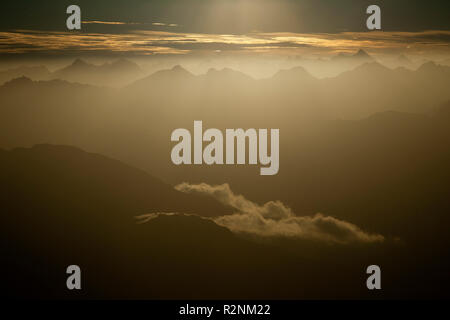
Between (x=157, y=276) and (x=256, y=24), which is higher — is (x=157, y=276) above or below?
below

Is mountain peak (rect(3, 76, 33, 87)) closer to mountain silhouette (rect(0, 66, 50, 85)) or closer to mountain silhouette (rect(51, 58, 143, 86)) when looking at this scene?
mountain silhouette (rect(0, 66, 50, 85))

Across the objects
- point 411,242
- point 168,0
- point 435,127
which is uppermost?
point 168,0

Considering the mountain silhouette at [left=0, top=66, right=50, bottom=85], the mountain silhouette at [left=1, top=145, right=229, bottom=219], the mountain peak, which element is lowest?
the mountain silhouette at [left=1, top=145, right=229, bottom=219]

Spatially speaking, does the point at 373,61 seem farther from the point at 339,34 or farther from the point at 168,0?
the point at 168,0

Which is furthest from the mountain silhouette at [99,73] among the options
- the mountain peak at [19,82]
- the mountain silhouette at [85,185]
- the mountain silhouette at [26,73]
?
the mountain silhouette at [85,185]

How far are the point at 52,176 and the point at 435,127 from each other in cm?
325

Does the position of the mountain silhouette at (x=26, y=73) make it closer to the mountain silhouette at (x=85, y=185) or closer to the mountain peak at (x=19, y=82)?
the mountain peak at (x=19, y=82)

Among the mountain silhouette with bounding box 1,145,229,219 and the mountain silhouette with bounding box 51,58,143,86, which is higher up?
the mountain silhouette with bounding box 51,58,143,86

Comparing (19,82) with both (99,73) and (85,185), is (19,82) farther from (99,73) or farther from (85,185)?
(85,185)

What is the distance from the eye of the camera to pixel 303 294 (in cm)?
370

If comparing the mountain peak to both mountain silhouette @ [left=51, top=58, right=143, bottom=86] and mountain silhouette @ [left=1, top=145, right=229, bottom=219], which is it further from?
mountain silhouette @ [left=1, top=145, right=229, bottom=219]

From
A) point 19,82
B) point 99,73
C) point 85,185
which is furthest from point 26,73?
point 85,185

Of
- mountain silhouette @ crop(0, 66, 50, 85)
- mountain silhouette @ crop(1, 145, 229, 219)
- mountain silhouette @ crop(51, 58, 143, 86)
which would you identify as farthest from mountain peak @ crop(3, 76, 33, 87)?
mountain silhouette @ crop(1, 145, 229, 219)
